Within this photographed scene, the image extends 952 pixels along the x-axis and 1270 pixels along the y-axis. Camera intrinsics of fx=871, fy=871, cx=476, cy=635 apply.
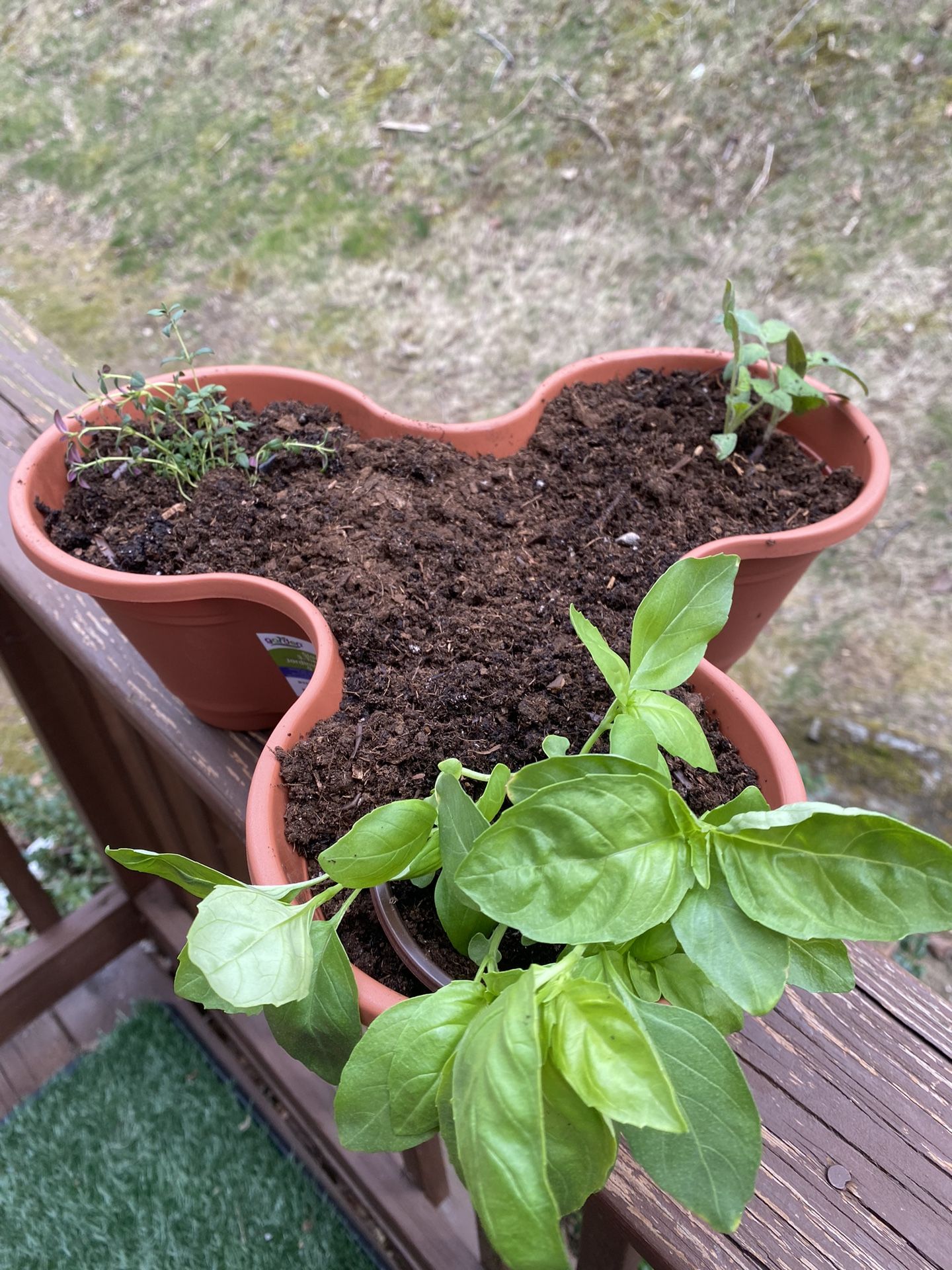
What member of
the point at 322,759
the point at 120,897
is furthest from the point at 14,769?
the point at 322,759

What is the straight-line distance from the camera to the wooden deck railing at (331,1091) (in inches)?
24.8

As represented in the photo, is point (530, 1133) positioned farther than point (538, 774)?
No

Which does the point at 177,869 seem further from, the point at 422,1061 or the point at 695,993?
the point at 695,993

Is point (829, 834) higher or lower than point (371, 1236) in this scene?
higher

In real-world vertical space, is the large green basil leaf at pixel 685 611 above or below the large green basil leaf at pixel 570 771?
below

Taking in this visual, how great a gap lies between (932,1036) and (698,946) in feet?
1.22

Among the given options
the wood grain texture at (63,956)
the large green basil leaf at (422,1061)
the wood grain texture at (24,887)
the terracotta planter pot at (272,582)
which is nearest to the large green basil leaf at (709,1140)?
the large green basil leaf at (422,1061)

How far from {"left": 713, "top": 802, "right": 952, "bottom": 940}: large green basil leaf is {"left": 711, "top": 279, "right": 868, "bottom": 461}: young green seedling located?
0.65 m

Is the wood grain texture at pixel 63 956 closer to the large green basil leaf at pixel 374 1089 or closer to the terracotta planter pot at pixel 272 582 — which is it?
the terracotta planter pot at pixel 272 582

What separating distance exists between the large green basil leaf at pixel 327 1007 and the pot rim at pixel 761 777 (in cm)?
7

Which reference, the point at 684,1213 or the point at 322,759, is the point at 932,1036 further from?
the point at 322,759

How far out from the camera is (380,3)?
11.9ft

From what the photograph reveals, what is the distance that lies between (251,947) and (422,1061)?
0.41ft

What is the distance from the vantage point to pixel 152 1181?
5.88ft
